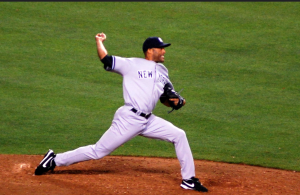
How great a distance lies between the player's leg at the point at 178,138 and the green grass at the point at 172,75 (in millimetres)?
1300

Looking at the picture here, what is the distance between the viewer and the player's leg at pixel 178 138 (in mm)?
5145

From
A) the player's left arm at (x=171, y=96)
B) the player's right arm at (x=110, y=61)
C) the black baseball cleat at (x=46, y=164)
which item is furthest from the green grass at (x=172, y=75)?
the player's right arm at (x=110, y=61)

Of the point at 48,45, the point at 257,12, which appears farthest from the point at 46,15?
the point at 257,12

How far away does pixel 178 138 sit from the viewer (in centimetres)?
517

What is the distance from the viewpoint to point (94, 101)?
809cm

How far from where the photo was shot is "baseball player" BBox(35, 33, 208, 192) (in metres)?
5.08

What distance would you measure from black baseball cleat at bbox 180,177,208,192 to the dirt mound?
0.20 feet

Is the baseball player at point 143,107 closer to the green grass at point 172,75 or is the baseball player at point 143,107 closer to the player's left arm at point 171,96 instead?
Result: the player's left arm at point 171,96

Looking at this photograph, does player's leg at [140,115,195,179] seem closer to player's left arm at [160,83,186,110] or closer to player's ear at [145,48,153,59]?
player's left arm at [160,83,186,110]

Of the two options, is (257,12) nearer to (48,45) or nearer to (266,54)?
(266,54)

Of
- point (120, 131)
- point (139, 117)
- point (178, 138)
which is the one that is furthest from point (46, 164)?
point (178, 138)

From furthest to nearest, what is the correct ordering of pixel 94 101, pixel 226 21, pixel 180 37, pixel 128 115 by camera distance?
pixel 226 21 < pixel 180 37 < pixel 94 101 < pixel 128 115

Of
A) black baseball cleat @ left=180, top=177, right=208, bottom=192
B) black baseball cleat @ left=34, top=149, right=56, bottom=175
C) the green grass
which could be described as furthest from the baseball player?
the green grass

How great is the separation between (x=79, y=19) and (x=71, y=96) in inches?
141
